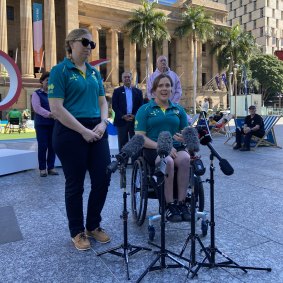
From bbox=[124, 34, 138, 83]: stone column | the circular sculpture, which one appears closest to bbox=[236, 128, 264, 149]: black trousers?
the circular sculpture

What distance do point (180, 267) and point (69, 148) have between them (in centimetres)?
138

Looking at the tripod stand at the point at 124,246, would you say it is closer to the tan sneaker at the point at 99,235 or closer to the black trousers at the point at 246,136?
the tan sneaker at the point at 99,235

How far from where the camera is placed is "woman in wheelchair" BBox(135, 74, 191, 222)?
3.17 m

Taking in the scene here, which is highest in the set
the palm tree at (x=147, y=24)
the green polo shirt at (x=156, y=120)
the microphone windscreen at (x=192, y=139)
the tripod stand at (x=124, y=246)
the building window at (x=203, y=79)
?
the palm tree at (x=147, y=24)

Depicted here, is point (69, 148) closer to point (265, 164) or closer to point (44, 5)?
point (265, 164)

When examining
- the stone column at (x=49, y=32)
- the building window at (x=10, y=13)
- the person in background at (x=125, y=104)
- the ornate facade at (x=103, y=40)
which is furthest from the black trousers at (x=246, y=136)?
the building window at (x=10, y=13)

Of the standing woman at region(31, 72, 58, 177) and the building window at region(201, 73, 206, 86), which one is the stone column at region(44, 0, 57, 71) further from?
the standing woman at region(31, 72, 58, 177)

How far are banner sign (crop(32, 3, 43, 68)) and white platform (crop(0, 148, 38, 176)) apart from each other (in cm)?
3011

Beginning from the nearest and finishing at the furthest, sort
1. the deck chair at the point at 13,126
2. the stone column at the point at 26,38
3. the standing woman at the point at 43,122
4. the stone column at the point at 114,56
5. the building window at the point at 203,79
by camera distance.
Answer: the standing woman at the point at 43,122
the deck chair at the point at 13,126
the stone column at the point at 26,38
the stone column at the point at 114,56
the building window at the point at 203,79

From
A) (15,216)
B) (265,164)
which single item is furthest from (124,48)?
(15,216)

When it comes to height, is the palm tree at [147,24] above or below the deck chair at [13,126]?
above

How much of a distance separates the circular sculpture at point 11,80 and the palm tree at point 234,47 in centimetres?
4275

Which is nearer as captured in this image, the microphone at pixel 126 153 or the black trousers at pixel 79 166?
the microphone at pixel 126 153

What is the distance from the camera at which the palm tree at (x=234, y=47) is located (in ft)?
152
